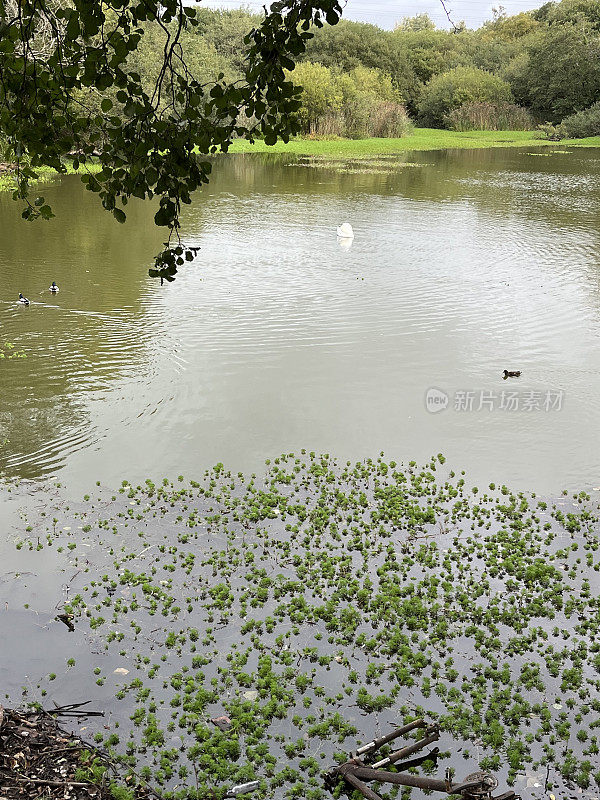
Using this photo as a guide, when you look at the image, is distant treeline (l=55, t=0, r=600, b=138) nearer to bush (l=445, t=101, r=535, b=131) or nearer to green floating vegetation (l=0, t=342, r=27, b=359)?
bush (l=445, t=101, r=535, b=131)

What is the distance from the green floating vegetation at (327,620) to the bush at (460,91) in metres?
58.1

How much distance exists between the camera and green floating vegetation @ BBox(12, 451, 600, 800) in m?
5.41

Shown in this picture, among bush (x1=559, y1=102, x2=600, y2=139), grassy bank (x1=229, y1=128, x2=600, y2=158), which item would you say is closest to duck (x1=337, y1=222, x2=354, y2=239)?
grassy bank (x1=229, y1=128, x2=600, y2=158)

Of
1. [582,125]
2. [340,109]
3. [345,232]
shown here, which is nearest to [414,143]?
[340,109]

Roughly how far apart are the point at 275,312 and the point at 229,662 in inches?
378

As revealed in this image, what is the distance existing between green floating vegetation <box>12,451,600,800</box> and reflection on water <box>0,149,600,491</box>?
2.94ft

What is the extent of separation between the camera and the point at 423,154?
1748 inches

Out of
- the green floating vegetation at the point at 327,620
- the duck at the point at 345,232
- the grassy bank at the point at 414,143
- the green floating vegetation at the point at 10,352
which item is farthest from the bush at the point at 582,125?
the green floating vegetation at the point at 327,620

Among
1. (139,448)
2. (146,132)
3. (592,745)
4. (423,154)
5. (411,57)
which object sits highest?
(411,57)

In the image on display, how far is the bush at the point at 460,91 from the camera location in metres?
60.9

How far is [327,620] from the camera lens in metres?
6.67

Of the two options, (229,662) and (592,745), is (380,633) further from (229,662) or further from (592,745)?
(592,745)

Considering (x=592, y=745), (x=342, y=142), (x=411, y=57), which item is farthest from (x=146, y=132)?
Result: (x=411, y=57)

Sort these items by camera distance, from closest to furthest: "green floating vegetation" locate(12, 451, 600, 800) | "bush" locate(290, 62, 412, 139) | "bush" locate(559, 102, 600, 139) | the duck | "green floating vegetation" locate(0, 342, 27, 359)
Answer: "green floating vegetation" locate(12, 451, 600, 800) → "green floating vegetation" locate(0, 342, 27, 359) → the duck → "bush" locate(290, 62, 412, 139) → "bush" locate(559, 102, 600, 139)
